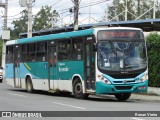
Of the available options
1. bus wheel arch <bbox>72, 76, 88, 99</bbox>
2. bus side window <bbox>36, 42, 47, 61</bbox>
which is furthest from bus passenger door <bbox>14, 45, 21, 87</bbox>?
bus wheel arch <bbox>72, 76, 88, 99</bbox>

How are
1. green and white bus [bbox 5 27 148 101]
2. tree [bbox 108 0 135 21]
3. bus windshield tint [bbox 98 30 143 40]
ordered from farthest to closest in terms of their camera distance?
tree [bbox 108 0 135 21], bus windshield tint [bbox 98 30 143 40], green and white bus [bbox 5 27 148 101]

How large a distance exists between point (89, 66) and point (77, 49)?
137cm

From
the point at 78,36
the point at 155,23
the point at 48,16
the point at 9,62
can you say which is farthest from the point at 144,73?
the point at 48,16

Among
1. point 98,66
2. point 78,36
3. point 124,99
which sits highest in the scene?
point 78,36

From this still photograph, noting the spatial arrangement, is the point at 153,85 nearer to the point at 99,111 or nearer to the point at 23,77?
the point at 23,77

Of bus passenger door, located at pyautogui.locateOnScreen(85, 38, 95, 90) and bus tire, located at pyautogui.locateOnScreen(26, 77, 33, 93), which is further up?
bus passenger door, located at pyautogui.locateOnScreen(85, 38, 95, 90)

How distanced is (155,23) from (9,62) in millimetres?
13810

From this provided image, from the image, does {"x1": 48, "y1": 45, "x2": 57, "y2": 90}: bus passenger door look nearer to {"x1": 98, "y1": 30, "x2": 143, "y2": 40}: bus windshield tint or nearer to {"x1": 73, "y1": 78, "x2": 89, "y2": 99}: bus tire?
{"x1": 73, "y1": 78, "x2": 89, "y2": 99}: bus tire

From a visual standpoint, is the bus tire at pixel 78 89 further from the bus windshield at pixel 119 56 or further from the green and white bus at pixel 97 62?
the bus windshield at pixel 119 56

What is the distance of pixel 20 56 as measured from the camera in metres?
28.2

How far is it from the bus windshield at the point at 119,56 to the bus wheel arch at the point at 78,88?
192cm

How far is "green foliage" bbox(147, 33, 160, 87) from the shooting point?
84.4 ft

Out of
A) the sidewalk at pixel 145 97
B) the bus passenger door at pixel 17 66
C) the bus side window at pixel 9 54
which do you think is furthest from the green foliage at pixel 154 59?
the bus side window at pixel 9 54

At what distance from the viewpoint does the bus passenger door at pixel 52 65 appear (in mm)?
23969
